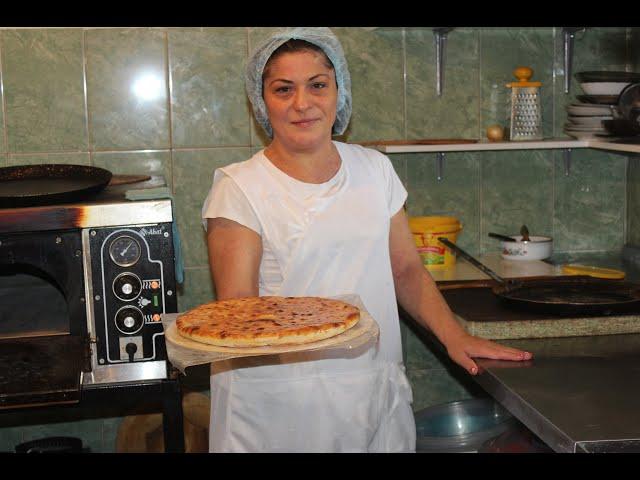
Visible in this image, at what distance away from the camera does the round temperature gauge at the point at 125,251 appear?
189 centimetres

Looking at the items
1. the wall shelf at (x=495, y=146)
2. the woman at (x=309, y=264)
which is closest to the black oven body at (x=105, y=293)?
the woman at (x=309, y=264)

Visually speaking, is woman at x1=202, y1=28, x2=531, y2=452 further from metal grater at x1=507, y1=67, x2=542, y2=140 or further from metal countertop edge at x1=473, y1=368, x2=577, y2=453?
metal grater at x1=507, y1=67, x2=542, y2=140

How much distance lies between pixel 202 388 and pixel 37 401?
4.36 feet

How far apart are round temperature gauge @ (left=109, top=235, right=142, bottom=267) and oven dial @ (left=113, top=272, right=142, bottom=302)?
0.03 metres

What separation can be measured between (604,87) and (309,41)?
128cm

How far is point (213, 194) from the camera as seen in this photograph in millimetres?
1841

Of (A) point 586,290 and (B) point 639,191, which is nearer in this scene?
(A) point 586,290

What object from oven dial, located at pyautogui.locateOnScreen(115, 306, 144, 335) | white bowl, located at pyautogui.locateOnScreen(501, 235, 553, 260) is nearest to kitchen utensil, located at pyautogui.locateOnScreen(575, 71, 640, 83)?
white bowl, located at pyautogui.locateOnScreen(501, 235, 553, 260)

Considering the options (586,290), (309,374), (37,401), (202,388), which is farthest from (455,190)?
(37,401)

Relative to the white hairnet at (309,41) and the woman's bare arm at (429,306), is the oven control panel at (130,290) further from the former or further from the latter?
the woman's bare arm at (429,306)

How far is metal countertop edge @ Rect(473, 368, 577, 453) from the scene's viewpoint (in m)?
1.31

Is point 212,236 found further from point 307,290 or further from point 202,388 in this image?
point 202,388

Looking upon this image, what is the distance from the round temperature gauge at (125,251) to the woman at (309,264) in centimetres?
20

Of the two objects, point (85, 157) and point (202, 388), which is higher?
point (85, 157)
